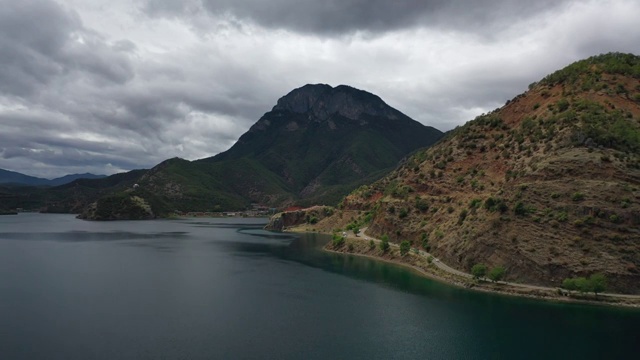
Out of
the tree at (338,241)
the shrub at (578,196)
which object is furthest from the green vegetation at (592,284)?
the tree at (338,241)

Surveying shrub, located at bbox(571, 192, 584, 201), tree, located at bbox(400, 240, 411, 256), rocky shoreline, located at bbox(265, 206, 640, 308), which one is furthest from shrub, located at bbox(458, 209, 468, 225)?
shrub, located at bbox(571, 192, 584, 201)

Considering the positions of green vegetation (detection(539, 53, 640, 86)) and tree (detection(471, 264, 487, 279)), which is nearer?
tree (detection(471, 264, 487, 279))

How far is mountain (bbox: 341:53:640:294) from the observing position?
234ft

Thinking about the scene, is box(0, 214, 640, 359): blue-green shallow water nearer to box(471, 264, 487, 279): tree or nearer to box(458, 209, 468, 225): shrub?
box(471, 264, 487, 279): tree

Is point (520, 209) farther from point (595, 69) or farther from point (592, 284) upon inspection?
point (595, 69)

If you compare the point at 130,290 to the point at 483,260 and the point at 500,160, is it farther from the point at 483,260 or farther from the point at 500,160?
the point at 500,160

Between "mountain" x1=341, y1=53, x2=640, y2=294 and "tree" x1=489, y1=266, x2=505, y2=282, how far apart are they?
1.70 m

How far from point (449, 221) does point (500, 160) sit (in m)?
21.7

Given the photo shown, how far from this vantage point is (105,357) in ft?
148

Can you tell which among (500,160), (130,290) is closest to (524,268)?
(500,160)

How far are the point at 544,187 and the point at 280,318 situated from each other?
54.6 meters

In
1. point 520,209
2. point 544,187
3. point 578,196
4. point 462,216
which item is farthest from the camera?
point 462,216


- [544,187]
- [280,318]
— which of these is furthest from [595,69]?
[280,318]

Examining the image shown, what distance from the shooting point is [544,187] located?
81188mm
